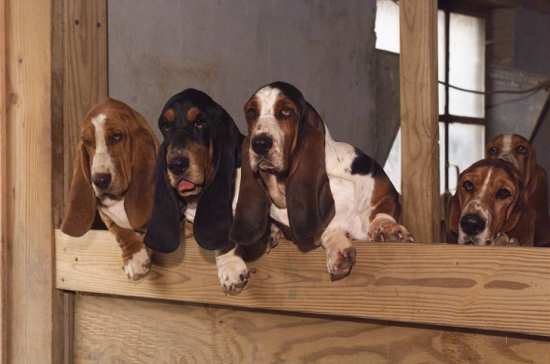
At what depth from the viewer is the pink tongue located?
2135mm

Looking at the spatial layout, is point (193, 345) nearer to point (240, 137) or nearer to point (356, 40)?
point (240, 137)

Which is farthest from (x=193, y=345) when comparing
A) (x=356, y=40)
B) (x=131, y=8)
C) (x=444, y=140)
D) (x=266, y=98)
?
(x=444, y=140)

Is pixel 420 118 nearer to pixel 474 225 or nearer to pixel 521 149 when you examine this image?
pixel 474 225

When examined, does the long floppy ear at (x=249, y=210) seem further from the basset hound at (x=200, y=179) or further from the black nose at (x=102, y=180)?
the black nose at (x=102, y=180)

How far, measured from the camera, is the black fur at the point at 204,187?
211 cm

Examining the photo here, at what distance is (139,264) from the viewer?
2340 mm

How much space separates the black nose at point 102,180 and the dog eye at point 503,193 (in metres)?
0.97

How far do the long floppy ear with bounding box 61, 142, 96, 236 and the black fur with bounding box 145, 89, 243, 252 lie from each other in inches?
11.2

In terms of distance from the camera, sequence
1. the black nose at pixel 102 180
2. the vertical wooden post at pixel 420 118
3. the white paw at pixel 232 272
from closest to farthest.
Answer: the vertical wooden post at pixel 420 118
the white paw at pixel 232 272
the black nose at pixel 102 180

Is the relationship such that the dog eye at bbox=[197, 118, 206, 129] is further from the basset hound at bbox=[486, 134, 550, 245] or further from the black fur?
the basset hound at bbox=[486, 134, 550, 245]

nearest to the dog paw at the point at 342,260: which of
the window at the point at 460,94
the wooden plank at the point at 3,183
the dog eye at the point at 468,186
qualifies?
the dog eye at the point at 468,186

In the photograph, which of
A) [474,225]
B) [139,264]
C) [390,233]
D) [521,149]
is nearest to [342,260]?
[390,233]

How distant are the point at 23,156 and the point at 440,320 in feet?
5.09

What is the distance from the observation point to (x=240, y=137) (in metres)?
2.22
